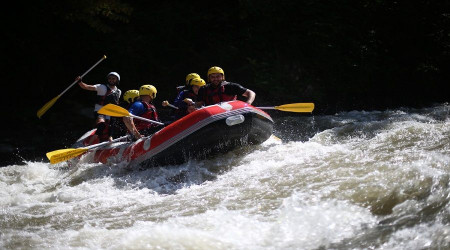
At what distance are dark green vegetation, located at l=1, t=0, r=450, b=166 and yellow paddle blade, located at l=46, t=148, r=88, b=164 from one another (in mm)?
3029

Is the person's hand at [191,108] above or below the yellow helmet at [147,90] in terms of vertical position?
below

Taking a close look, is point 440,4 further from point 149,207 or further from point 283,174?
point 149,207

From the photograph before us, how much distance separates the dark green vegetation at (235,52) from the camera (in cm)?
980

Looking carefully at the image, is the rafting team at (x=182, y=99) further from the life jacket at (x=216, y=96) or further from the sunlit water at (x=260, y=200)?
the sunlit water at (x=260, y=200)

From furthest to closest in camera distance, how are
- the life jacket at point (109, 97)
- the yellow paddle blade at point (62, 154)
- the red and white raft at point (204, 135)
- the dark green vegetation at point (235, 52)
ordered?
the dark green vegetation at point (235, 52)
the life jacket at point (109, 97)
the yellow paddle blade at point (62, 154)
the red and white raft at point (204, 135)

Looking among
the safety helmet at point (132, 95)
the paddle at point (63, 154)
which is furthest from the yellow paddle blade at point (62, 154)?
the safety helmet at point (132, 95)

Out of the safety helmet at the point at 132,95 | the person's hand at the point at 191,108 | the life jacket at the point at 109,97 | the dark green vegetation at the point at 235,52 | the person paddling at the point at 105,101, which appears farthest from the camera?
the dark green vegetation at the point at 235,52

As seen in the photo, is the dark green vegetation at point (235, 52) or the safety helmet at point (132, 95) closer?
the safety helmet at point (132, 95)

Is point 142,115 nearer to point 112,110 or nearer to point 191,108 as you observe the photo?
point 112,110

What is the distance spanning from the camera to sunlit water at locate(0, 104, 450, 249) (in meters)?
3.62

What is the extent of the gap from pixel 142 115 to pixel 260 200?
277cm

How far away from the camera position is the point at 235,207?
4.38m

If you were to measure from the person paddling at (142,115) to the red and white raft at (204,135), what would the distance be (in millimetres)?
303

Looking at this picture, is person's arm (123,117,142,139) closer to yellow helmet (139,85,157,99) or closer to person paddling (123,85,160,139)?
person paddling (123,85,160,139)
